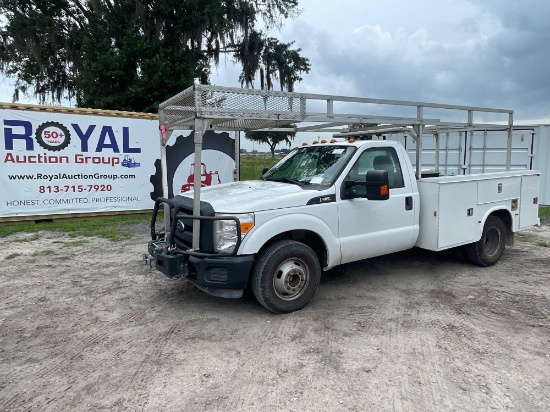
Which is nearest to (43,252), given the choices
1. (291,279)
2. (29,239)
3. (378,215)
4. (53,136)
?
(29,239)

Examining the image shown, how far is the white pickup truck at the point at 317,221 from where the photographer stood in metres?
4.29

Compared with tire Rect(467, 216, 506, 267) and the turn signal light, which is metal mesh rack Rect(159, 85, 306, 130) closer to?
the turn signal light

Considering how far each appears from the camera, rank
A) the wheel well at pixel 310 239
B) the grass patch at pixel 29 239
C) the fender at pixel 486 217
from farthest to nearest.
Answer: the grass patch at pixel 29 239
the fender at pixel 486 217
the wheel well at pixel 310 239

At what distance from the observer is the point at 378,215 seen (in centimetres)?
516

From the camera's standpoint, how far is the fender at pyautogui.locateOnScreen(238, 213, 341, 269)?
4.24 m

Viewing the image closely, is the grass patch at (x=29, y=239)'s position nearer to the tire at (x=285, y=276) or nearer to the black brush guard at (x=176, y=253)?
the black brush guard at (x=176, y=253)

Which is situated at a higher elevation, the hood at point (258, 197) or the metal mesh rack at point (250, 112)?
the metal mesh rack at point (250, 112)

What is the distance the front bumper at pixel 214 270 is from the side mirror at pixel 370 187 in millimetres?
1432

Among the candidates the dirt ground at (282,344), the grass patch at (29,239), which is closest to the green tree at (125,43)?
the grass patch at (29,239)

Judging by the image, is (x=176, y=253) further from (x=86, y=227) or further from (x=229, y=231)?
(x=86, y=227)

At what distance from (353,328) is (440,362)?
91 cm

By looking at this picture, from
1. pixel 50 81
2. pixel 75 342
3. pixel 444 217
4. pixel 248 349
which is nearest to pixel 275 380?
pixel 248 349

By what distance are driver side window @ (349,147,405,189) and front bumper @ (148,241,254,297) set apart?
1.83 meters

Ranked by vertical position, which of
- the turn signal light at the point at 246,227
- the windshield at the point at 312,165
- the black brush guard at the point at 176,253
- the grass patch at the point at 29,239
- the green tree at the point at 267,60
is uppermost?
the green tree at the point at 267,60
